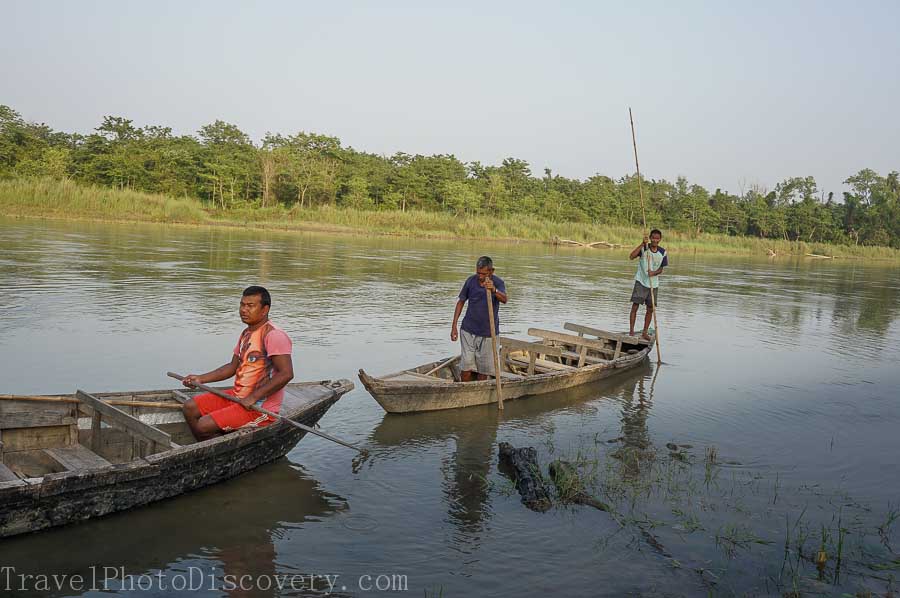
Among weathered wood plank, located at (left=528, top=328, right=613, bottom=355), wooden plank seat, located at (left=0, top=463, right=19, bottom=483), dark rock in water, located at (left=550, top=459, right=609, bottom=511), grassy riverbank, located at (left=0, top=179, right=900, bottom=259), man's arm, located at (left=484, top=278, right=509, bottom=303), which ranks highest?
grassy riverbank, located at (left=0, top=179, right=900, bottom=259)

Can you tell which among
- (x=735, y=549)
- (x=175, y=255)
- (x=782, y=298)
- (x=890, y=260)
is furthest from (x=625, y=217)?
(x=735, y=549)

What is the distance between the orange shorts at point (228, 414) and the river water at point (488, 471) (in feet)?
1.52

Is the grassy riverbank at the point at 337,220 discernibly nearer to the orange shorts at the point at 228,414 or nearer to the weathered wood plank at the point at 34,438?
the weathered wood plank at the point at 34,438

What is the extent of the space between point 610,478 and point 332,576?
2473mm

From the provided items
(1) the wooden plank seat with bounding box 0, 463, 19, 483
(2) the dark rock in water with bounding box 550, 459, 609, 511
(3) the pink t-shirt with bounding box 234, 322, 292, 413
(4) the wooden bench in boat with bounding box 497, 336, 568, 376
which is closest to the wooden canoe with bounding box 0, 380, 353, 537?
(1) the wooden plank seat with bounding box 0, 463, 19, 483

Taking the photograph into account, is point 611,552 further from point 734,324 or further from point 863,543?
point 734,324

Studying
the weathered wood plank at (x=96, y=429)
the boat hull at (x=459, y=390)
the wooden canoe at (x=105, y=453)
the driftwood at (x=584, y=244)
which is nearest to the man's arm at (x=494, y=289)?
the boat hull at (x=459, y=390)

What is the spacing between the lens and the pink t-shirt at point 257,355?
4.76 metres

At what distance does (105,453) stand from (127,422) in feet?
1.70

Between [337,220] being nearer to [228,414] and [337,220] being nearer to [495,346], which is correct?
[495,346]

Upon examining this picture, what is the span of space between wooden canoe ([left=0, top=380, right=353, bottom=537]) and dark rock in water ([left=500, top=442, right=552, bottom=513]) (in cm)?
158

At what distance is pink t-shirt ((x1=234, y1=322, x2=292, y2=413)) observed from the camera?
4762mm

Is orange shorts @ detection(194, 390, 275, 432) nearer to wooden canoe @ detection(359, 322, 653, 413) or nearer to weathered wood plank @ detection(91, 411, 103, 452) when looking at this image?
weathered wood plank @ detection(91, 411, 103, 452)

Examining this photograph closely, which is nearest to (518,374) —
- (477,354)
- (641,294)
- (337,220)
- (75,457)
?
(477,354)
